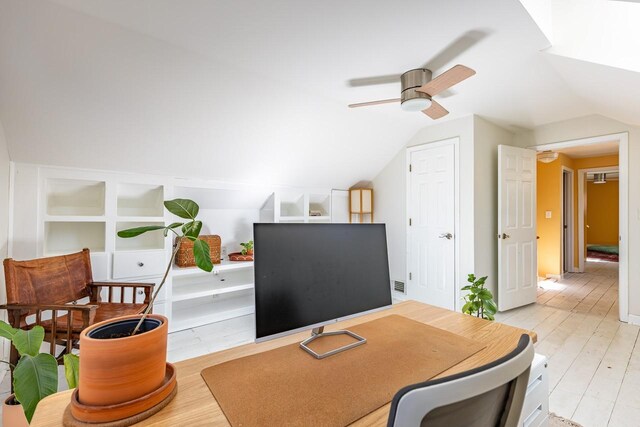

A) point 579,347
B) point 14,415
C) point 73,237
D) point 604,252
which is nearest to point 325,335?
point 14,415

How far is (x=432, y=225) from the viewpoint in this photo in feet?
12.3

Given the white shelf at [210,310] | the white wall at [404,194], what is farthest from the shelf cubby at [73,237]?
the white wall at [404,194]

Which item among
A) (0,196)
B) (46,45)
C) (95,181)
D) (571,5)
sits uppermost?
(571,5)

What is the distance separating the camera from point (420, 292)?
153 inches

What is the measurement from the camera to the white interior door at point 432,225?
3.54 m

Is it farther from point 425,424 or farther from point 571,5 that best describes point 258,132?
point 425,424

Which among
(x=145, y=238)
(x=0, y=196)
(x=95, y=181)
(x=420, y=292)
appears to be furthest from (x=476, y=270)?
(x=0, y=196)

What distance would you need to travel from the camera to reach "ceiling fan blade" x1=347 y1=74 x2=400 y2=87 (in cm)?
250

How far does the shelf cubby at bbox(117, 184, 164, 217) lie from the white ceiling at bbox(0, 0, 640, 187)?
0.91ft

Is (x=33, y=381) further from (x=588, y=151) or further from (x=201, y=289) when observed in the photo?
(x=588, y=151)

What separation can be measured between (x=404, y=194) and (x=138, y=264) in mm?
3307

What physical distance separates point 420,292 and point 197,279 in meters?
2.85

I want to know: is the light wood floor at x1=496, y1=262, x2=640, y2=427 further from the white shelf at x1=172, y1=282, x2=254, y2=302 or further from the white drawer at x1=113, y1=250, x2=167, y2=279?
the white drawer at x1=113, y1=250, x2=167, y2=279

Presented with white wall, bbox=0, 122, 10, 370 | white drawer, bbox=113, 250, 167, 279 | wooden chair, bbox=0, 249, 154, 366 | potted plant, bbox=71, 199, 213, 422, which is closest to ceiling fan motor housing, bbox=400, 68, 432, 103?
potted plant, bbox=71, 199, 213, 422
